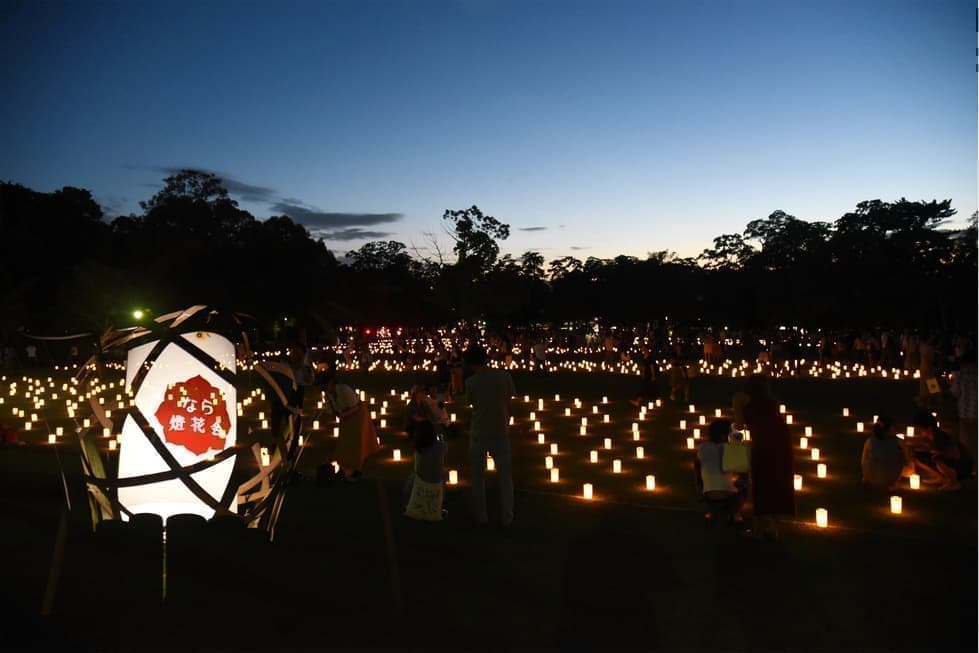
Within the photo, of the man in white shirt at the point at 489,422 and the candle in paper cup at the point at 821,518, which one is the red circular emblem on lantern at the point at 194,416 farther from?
the candle in paper cup at the point at 821,518

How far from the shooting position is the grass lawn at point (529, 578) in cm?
532

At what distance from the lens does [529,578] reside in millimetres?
6426

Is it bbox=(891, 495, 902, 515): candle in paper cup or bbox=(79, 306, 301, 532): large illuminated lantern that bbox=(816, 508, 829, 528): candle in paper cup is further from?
bbox=(79, 306, 301, 532): large illuminated lantern

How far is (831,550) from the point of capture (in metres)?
7.04

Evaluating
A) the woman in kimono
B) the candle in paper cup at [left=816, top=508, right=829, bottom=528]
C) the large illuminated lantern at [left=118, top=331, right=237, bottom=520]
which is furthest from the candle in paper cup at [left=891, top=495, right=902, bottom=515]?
the large illuminated lantern at [left=118, top=331, right=237, bottom=520]

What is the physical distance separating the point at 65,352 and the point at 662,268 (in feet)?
139

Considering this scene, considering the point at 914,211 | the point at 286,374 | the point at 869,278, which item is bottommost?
the point at 286,374

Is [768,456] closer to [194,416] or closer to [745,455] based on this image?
[745,455]

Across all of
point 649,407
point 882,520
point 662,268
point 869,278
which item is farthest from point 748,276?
point 882,520

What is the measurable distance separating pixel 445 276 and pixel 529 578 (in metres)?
45.5

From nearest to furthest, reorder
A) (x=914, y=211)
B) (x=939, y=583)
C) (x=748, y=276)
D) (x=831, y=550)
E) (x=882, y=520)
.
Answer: (x=939, y=583) < (x=831, y=550) < (x=882, y=520) < (x=914, y=211) < (x=748, y=276)

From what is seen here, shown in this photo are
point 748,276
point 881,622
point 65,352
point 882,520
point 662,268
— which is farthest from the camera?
point 662,268

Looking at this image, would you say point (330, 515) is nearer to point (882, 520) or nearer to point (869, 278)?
point (882, 520)

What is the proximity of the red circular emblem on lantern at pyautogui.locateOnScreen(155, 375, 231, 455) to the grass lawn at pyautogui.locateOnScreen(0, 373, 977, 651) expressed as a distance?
42.9 inches
